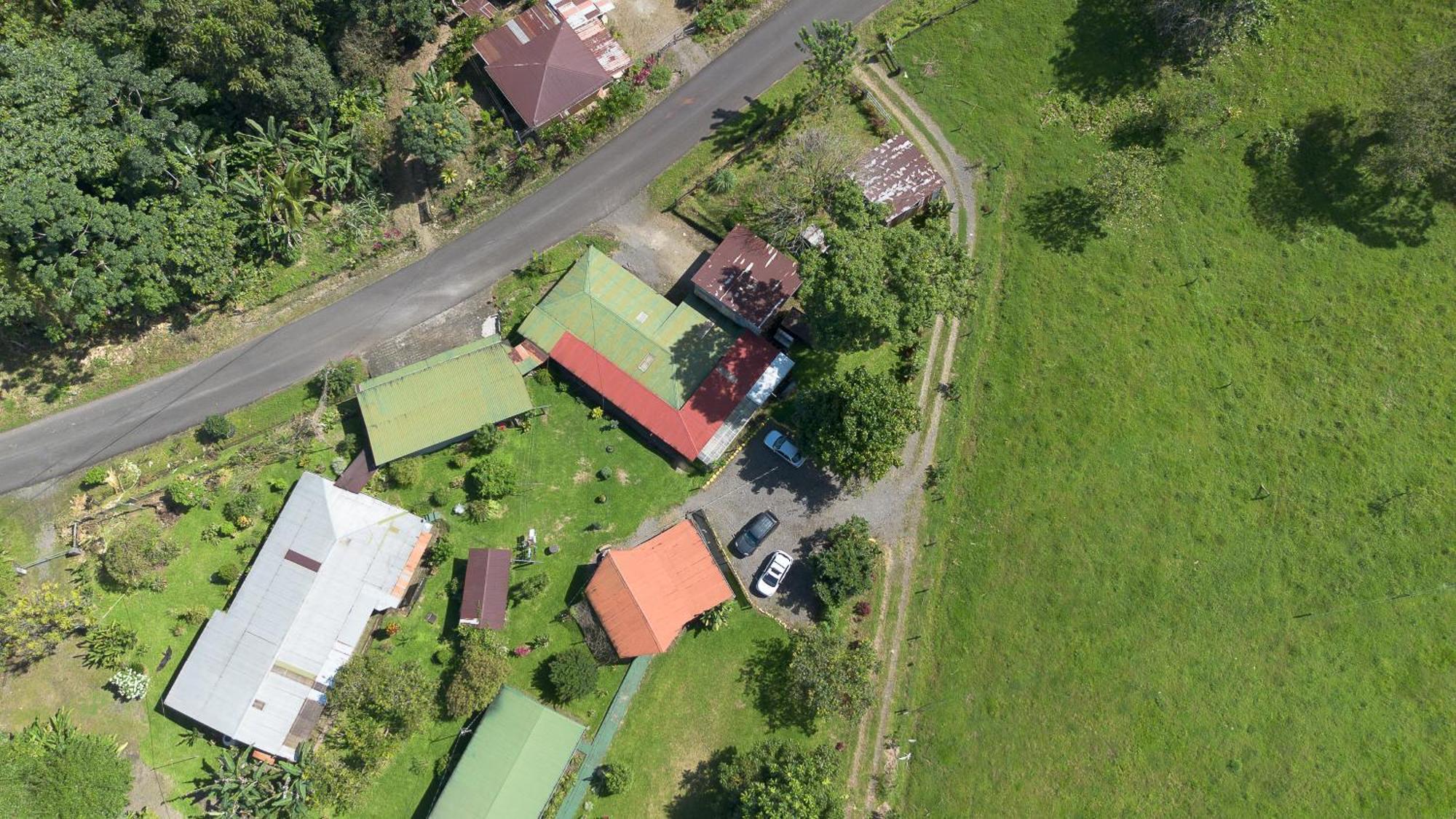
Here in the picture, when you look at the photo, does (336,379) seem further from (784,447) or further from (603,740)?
(784,447)

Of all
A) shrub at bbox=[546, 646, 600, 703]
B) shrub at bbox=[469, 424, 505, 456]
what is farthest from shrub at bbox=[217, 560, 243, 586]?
shrub at bbox=[546, 646, 600, 703]

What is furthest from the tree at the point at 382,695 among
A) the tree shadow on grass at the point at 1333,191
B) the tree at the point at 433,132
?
the tree shadow on grass at the point at 1333,191

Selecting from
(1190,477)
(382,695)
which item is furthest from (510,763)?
(1190,477)

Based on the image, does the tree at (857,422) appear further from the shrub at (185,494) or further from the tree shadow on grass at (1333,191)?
the shrub at (185,494)

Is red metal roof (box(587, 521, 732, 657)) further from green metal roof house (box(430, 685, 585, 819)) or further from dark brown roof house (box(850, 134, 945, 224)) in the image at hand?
dark brown roof house (box(850, 134, 945, 224))

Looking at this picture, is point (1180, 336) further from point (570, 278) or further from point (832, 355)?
point (570, 278)
